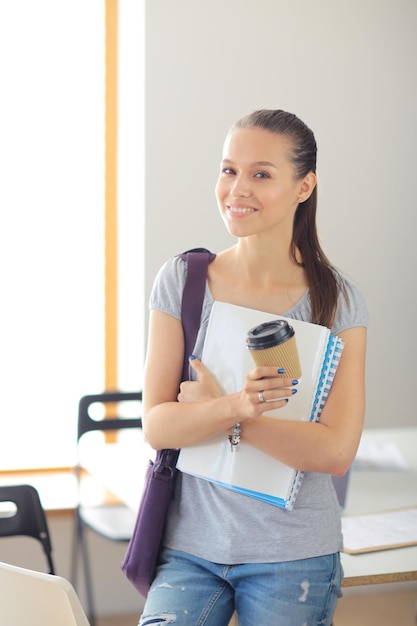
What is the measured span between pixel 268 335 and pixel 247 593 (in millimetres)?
440

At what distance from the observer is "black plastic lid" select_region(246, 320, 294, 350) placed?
131 centimetres

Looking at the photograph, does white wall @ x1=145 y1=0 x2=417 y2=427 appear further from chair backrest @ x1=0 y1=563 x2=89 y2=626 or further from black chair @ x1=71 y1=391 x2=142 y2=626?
chair backrest @ x1=0 y1=563 x2=89 y2=626

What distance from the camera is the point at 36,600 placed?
44.5 inches

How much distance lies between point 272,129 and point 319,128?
2080 millimetres

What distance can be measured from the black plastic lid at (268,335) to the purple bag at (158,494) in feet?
0.56

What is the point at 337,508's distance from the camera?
1.47 metres

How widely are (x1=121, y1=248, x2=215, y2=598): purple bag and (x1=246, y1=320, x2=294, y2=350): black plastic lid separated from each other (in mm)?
172

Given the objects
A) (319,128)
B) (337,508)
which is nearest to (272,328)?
(337,508)

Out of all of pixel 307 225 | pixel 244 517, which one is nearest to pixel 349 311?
pixel 307 225

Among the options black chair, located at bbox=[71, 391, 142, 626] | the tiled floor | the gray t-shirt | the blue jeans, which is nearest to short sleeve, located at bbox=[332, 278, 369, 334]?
the gray t-shirt

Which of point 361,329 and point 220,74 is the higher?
point 220,74

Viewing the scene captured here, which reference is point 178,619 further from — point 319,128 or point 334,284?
point 319,128

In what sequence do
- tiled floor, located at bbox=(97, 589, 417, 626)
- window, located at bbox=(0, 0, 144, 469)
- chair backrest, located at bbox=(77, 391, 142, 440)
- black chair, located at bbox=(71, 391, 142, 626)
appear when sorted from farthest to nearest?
1. window, located at bbox=(0, 0, 144, 469)
2. tiled floor, located at bbox=(97, 589, 417, 626)
3. chair backrest, located at bbox=(77, 391, 142, 440)
4. black chair, located at bbox=(71, 391, 142, 626)

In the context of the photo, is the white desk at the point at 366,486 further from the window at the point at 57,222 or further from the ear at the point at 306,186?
the ear at the point at 306,186
